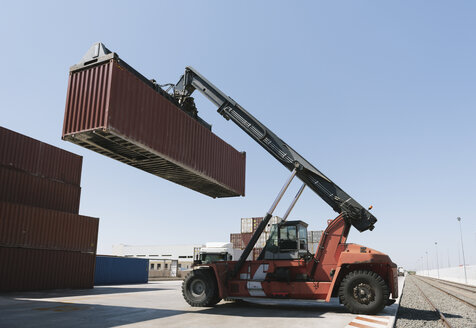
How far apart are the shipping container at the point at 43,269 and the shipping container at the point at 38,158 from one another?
435 cm

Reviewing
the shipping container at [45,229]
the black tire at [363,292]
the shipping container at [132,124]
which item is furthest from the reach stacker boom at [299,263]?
the shipping container at [45,229]

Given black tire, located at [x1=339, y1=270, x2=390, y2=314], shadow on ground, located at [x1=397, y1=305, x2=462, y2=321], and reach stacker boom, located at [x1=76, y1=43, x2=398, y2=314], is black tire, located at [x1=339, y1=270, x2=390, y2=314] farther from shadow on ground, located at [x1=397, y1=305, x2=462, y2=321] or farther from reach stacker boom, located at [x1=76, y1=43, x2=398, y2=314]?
shadow on ground, located at [x1=397, y1=305, x2=462, y2=321]

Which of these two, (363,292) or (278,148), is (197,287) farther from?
(278,148)

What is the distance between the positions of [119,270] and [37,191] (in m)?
13.6

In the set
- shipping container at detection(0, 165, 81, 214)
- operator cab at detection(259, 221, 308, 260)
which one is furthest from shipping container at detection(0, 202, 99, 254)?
operator cab at detection(259, 221, 308, 260)

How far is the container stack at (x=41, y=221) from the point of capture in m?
17.2

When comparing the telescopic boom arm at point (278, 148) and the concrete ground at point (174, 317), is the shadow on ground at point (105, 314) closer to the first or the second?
the concrete ground at point (174, 317)

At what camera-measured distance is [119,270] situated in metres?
30.3

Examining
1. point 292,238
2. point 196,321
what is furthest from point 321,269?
point 196,321

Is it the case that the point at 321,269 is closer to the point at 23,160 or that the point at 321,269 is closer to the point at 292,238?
the point at 292,238

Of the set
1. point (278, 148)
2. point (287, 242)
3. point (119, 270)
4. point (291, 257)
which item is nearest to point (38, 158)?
point (278, 148)

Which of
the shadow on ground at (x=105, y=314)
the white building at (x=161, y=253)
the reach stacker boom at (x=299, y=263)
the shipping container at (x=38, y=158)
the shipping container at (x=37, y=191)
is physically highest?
the shipping container at (x=38, y=158)

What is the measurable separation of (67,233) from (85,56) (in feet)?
41.4

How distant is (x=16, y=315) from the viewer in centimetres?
955
